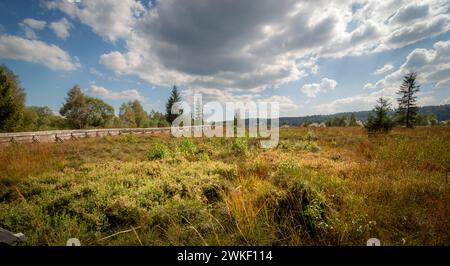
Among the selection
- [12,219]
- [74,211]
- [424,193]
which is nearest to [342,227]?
[424,193]

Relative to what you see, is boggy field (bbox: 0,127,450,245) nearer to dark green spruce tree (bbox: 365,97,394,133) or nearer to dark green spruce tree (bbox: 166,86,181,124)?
dark green spruce tree (bbox: 365,97,394,133)

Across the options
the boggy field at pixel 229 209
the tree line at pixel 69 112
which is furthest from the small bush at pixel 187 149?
the tree line at pixel 69 112

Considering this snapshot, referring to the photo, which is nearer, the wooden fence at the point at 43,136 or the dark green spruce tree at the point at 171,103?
the wooden fence at the point at 43,136

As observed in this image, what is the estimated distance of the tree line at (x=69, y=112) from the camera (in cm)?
1966

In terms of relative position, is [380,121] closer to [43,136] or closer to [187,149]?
[187,149]

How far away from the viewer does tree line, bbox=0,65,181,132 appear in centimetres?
1966

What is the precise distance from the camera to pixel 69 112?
1704 inches

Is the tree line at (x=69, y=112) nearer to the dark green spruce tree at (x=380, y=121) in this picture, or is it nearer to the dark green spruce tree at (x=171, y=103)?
the dark green spruce tree at (x=171, y=103)

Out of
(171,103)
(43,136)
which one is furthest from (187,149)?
(171,103)
